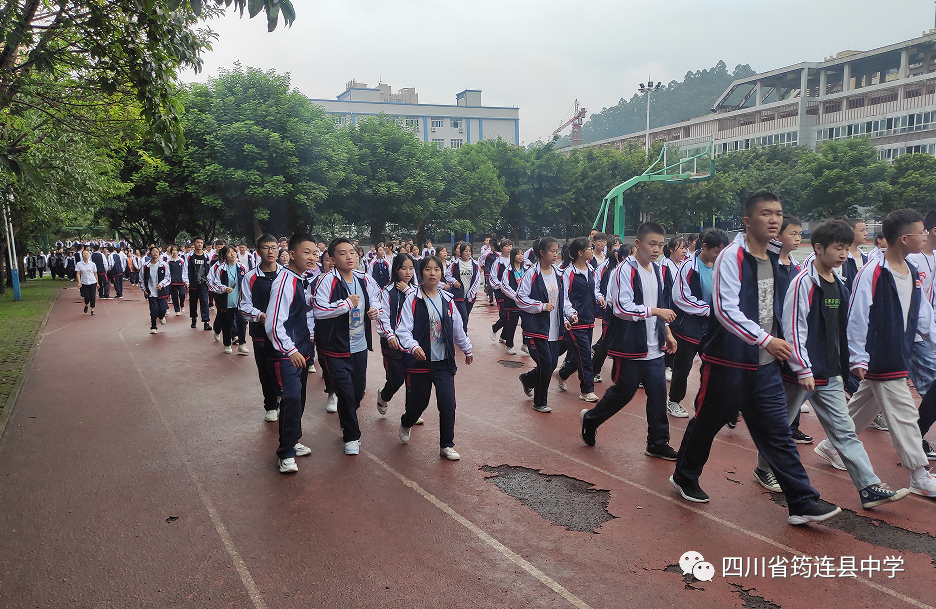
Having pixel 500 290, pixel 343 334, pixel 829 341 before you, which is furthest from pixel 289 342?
pixel 500 290

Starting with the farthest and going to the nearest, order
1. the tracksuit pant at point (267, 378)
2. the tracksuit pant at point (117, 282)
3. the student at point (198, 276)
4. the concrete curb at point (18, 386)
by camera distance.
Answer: the tracksuit pant at point (117, 282) < the student at point (198, 276) < the concrete curb at point (18, 386) < the tracksuit pant at point (267, 378)

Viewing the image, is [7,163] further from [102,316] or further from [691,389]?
[102,316]

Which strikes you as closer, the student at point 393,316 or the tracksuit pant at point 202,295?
the student at point 393,316

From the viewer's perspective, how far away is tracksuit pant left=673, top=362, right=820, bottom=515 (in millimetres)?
3748

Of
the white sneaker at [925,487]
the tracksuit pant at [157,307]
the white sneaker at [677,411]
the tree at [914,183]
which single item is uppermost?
the tree at [914,183]

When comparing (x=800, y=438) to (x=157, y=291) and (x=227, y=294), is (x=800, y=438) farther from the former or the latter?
(x=157, y=291)

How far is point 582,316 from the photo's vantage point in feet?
23.8

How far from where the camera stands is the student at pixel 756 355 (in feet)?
12.3

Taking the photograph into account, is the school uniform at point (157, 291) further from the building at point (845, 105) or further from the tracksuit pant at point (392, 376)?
the building at point (845, 105)

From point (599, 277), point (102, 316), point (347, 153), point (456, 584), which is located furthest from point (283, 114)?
point (456, 584)

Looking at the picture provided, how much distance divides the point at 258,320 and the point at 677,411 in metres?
4.36

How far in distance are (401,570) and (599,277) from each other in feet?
16.6

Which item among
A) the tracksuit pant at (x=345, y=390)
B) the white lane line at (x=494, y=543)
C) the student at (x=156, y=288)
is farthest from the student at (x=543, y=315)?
the student at (x=156, y=288)

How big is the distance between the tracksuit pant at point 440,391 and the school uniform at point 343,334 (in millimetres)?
537
